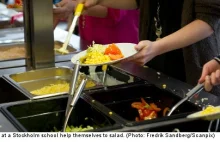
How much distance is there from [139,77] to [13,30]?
91 centimetres

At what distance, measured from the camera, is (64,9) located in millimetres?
2043

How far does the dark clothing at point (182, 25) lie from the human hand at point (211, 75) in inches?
10.4

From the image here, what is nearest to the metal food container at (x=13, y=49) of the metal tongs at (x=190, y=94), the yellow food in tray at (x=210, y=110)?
the metal tongs at (x=190, y=94)

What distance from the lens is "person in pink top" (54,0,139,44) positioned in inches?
88.0

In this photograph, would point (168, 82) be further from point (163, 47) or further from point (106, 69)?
point (106, 69)

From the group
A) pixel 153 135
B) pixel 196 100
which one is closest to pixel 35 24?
pixel 196 100

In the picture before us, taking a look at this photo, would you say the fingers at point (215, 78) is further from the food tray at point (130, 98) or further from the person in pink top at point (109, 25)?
the person in pink top at point (109, 25)

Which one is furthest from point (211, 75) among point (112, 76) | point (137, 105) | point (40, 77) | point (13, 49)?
point (13, 49)

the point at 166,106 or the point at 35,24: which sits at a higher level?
the point at 35,24

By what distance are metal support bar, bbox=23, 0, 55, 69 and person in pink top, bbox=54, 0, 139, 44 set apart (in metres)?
0.51

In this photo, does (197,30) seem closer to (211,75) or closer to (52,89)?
(211,75)

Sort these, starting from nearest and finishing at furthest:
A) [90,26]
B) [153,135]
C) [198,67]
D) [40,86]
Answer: [153,135]
[40,86]
[198,67]
[90,26]

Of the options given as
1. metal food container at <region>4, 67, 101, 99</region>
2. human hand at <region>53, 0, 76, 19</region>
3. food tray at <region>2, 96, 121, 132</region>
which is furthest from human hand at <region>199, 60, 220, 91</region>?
human hand at <region>53, 0, 76, 19</region>

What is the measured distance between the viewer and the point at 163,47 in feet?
5.06
